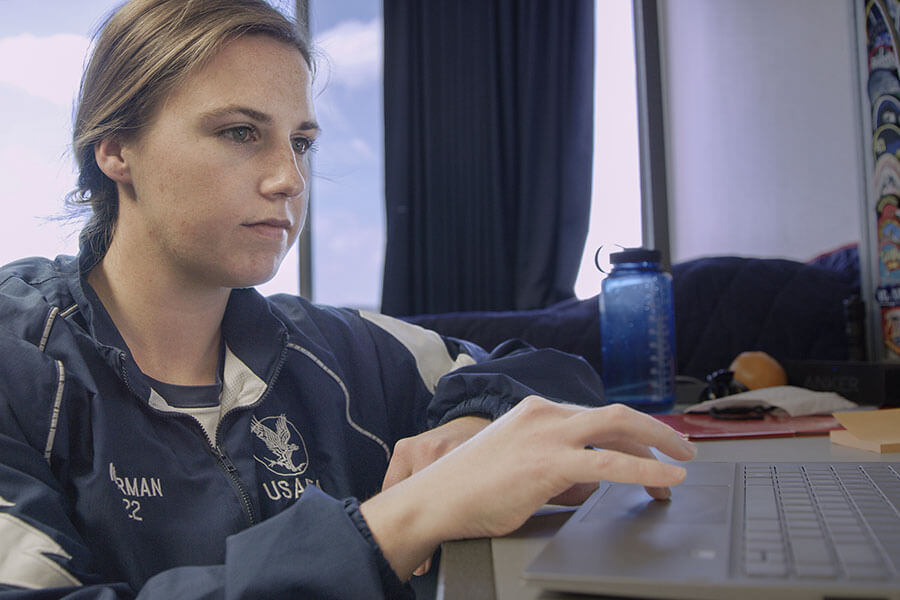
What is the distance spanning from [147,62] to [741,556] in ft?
2.84

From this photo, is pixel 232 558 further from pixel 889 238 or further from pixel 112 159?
pixel 889 238

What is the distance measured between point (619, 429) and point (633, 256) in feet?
2.83

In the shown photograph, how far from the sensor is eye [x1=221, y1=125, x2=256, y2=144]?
90 centimetres

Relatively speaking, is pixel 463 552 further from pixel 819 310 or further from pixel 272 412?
pixel 819 310

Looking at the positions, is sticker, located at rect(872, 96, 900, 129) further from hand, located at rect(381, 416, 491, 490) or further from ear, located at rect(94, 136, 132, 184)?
ear, located at rect(94, 136, 132, 184)

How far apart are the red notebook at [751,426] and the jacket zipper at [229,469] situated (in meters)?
0.55

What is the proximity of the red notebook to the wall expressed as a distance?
716 millimetres

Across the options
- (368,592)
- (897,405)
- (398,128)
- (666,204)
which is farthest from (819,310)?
(398,128)

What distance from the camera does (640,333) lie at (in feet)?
4.71

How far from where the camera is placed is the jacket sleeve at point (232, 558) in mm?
487

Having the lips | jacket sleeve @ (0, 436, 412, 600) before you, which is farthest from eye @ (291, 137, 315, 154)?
jacket sleeve @ (0, 436, 412, 600)

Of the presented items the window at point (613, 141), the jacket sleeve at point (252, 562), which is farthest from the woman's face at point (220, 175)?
the window at point (613, 141)

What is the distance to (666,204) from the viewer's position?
115 inches

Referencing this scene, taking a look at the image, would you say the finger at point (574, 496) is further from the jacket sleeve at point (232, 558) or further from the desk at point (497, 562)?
the jacket sleeve at point (232, 558)
